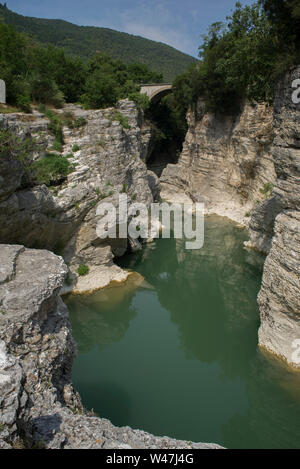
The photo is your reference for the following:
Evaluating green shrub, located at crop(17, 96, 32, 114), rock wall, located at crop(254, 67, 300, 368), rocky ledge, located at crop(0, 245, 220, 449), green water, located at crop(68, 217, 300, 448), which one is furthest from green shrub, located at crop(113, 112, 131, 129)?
rocky ledge, located at crop(0, 245, 220, 449)

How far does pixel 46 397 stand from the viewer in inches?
161

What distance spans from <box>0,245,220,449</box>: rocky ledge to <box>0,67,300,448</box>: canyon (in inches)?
0.6

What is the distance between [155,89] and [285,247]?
24.9 metres

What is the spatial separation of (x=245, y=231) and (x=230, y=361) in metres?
10.8

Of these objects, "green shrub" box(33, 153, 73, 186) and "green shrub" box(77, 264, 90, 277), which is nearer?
"green shrub" box(33, 153, 73, 186)

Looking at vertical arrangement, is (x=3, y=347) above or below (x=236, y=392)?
above

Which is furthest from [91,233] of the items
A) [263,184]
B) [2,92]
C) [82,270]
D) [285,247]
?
[263,184]

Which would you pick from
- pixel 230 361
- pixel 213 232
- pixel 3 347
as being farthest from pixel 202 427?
pixel 213 232

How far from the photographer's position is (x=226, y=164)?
2186 centimetres

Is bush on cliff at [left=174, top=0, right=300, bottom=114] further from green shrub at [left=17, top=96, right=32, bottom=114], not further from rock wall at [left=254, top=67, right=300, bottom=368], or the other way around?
green shrub at [left=17, top=96, right=32, bottom=114]

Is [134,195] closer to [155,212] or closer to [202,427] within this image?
[155,212]

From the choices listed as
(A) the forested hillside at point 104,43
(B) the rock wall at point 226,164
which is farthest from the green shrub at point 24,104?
(A) the forested hillside at point 104,43

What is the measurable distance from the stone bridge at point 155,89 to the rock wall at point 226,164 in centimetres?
578

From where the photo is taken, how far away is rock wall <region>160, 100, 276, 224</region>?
17891 millimetres
